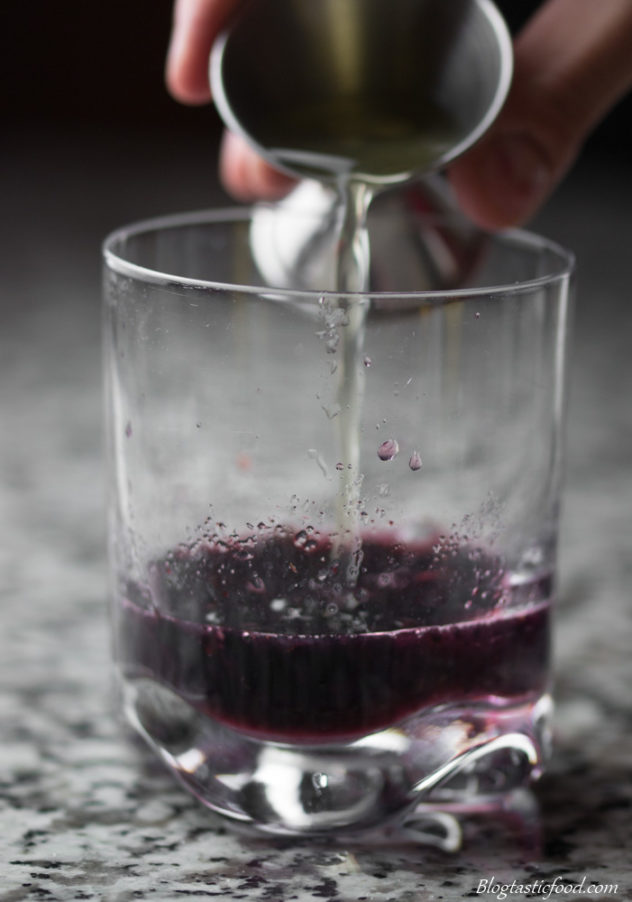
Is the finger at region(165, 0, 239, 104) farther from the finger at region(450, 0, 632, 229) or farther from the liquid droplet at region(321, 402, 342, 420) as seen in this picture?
the liquid droplet at region(321, 402, 342, 420)

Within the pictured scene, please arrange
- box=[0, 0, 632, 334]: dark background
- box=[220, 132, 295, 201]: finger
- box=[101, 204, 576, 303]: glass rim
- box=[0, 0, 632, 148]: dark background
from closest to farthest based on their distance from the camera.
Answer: box=[101, 204, 576, 303]: glass rim < box=[220, 132, 295, 201]: finger < box=[0, 0, 632, 334]: dark background < box=[0, 0, 632, 148]: dark background

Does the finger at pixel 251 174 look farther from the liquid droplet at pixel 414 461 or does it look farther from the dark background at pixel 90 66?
the dark background at pixel 90 66

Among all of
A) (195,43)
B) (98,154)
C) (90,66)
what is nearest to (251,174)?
(195,43)

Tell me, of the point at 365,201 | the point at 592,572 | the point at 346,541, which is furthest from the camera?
the point at 592,572

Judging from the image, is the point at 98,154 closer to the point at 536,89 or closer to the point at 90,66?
the point at 90,66

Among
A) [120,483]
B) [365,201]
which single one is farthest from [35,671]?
[365,201]

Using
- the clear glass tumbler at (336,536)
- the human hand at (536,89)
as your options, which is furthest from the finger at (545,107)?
the clear glass tumbler at (336,536)

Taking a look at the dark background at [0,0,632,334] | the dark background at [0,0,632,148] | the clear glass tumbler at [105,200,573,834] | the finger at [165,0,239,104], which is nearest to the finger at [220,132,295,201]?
the finger at [165,0,239,104]

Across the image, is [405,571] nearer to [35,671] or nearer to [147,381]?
[147,381]
